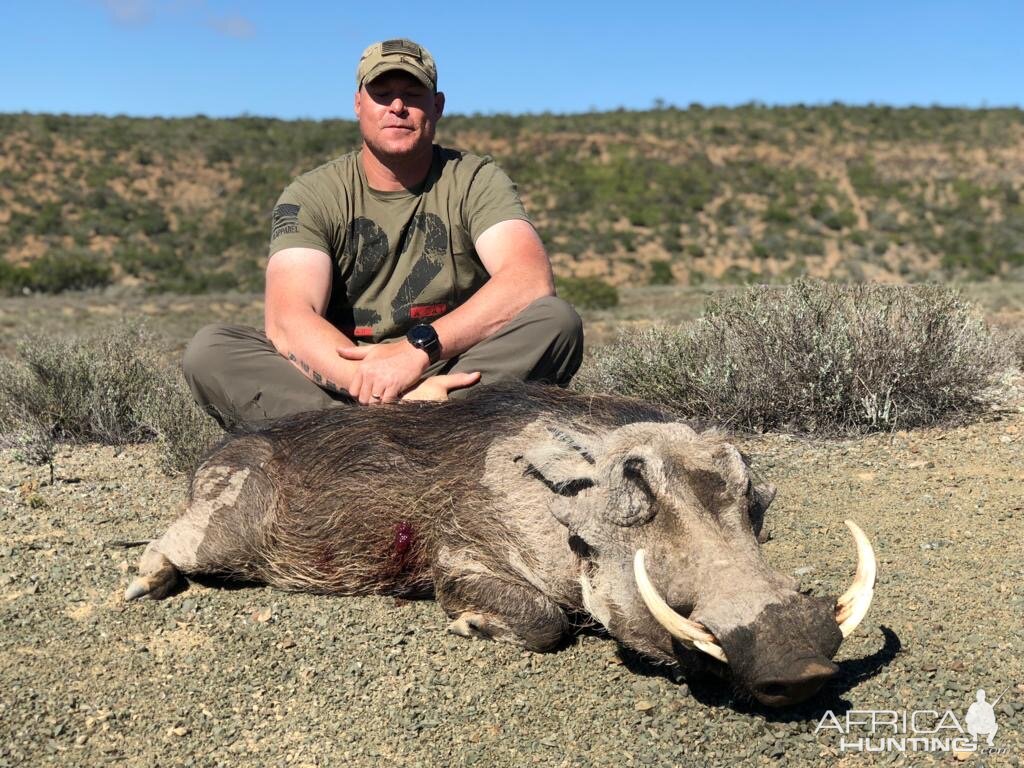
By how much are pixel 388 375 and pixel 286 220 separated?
113 cm

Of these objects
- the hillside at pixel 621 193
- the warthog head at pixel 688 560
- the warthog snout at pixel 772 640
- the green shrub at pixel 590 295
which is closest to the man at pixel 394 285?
the warthog head at pixel 688 560

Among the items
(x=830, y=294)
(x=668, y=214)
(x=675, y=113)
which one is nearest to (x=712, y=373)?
(x=830, y=294)

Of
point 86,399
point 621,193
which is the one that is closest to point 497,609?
point 86,399

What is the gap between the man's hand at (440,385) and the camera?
4.23m

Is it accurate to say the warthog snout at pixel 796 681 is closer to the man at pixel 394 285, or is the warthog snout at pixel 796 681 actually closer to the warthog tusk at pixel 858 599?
the warthog tusk at pixel 858 599

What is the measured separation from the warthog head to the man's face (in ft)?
7.07

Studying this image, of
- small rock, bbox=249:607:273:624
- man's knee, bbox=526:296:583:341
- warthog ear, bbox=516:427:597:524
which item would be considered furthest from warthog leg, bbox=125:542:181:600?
man's knee, bbox=526:296:583:341

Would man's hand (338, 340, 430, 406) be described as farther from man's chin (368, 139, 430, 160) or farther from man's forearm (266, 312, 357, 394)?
man's chin (368, 139, 430, 160)

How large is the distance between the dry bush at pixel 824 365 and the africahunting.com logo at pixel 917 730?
3.24 metres

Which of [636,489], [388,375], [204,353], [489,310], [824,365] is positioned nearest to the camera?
[636,489]

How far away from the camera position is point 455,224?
5016 mm

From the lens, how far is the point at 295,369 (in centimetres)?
463

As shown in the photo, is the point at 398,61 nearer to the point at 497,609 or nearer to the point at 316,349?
the point at 316,349

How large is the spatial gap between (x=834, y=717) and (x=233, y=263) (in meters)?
27.6
